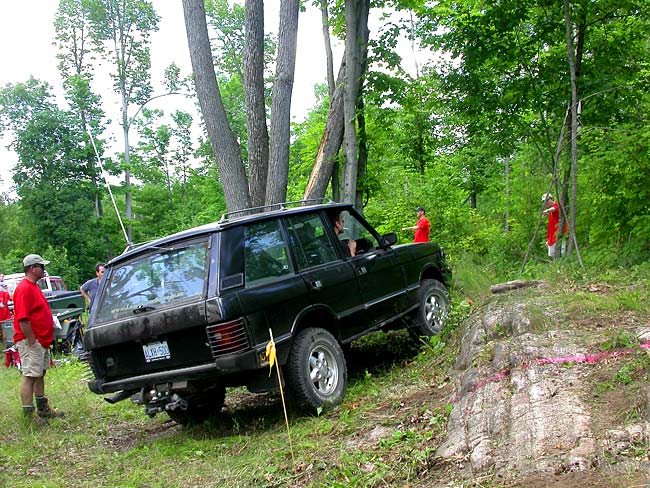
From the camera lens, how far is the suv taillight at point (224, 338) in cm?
520

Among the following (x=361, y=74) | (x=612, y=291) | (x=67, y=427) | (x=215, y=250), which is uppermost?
(x=361, y=74)

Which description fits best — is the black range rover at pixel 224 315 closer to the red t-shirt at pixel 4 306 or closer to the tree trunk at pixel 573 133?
the tree trunk at pixel 573 133

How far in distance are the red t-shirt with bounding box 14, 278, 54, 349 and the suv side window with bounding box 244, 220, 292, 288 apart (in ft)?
9.76

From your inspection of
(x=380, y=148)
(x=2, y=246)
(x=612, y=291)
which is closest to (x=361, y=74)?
(x=380, y=148)

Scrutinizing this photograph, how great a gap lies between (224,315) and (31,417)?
3.51 metres

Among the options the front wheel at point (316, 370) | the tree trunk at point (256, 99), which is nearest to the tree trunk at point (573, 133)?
the tree trunk at point (256, 99)

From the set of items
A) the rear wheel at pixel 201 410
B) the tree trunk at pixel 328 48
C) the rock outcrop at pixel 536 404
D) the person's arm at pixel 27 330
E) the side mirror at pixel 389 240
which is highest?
the tree trunk at pixel 328 48

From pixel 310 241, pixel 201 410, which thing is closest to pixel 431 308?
pixel 310 241

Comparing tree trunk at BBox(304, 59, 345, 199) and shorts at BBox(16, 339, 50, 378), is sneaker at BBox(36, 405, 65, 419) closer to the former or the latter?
shorts at BBox(16, 339, 50, 378)

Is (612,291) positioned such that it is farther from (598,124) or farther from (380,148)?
(380,148)

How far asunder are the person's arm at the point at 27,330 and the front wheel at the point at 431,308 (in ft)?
14.5

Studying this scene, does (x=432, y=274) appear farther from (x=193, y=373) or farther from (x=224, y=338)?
(x=193, y=373)

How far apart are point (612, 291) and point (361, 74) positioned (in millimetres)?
6967

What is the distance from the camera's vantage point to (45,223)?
3359cm
